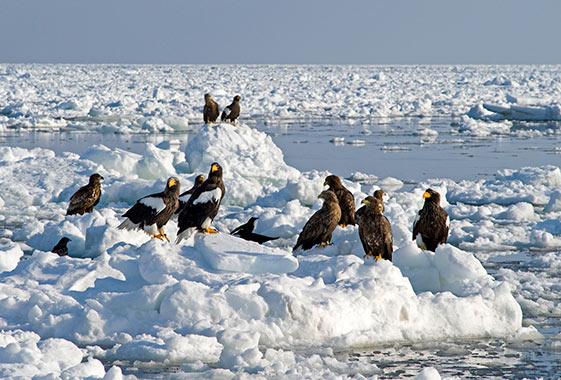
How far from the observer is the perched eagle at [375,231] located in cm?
629

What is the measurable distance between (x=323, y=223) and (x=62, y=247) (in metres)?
2.71

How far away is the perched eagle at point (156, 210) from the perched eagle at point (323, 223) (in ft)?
3.81

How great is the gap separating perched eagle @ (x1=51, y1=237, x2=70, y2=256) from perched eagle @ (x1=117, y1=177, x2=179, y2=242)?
99cm

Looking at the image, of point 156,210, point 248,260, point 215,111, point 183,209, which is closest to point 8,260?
point 156,210

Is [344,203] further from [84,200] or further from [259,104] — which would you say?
[259,104]

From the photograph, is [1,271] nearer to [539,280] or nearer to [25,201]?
[539,280]

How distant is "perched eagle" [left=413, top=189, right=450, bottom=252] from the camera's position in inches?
284

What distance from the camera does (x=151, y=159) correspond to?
1401 cm


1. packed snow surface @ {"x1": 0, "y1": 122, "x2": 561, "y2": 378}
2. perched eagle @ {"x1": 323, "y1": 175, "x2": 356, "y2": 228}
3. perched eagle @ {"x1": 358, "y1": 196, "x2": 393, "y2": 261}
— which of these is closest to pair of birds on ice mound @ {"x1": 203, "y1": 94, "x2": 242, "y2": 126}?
packed snow surface @ {"x1": 0, "y1": 122, "x2": 561, "y2": 378}

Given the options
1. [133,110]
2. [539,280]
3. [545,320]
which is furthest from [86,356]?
[133,110]

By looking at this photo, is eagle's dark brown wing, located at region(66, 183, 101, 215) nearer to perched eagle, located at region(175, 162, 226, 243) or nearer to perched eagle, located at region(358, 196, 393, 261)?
perched eagle, located at region(175, 162, 226, 243)

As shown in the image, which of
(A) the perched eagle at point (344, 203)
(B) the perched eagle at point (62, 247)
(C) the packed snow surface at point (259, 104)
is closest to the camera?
(A) the perched eagle at point (344, 203)

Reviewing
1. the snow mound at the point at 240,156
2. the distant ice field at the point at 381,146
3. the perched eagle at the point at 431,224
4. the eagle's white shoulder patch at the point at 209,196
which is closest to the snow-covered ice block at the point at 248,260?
the eagle's white shoulder patch at the point at 209,196

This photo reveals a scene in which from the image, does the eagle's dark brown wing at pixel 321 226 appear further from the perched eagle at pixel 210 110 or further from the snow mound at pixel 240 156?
the perched eagle at pixel 210 110
